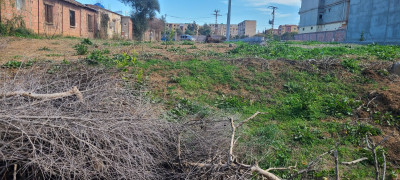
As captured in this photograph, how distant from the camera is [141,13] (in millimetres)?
29828

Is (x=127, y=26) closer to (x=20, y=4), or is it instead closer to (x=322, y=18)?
(x=20, y=4)

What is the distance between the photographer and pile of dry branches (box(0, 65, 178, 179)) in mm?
2023

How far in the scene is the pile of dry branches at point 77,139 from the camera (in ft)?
6.64

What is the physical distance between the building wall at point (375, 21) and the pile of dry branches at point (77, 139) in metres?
19.8

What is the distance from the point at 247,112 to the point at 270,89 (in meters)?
1.29

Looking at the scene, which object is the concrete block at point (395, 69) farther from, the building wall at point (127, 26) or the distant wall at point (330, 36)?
the building wall at point (127, 26)

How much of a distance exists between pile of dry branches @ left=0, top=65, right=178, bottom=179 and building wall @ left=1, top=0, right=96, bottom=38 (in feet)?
48.2

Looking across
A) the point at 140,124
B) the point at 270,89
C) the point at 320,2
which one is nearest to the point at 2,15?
the point at 270,89

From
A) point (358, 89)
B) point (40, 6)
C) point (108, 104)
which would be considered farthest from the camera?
point (40, 6)

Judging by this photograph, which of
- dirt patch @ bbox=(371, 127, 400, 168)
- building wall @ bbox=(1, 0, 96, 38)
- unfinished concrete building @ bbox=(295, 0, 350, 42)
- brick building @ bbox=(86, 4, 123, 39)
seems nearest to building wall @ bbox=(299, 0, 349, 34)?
unfinished concrete building @ bbox=(295, 0, 350, 42)

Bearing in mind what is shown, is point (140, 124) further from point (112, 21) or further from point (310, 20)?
point (310, 20)

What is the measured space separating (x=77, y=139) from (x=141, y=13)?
96.4 feet

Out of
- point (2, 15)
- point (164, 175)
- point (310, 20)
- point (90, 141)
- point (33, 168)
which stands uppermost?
point (310, 20)

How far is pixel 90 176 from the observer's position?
2154 mm
